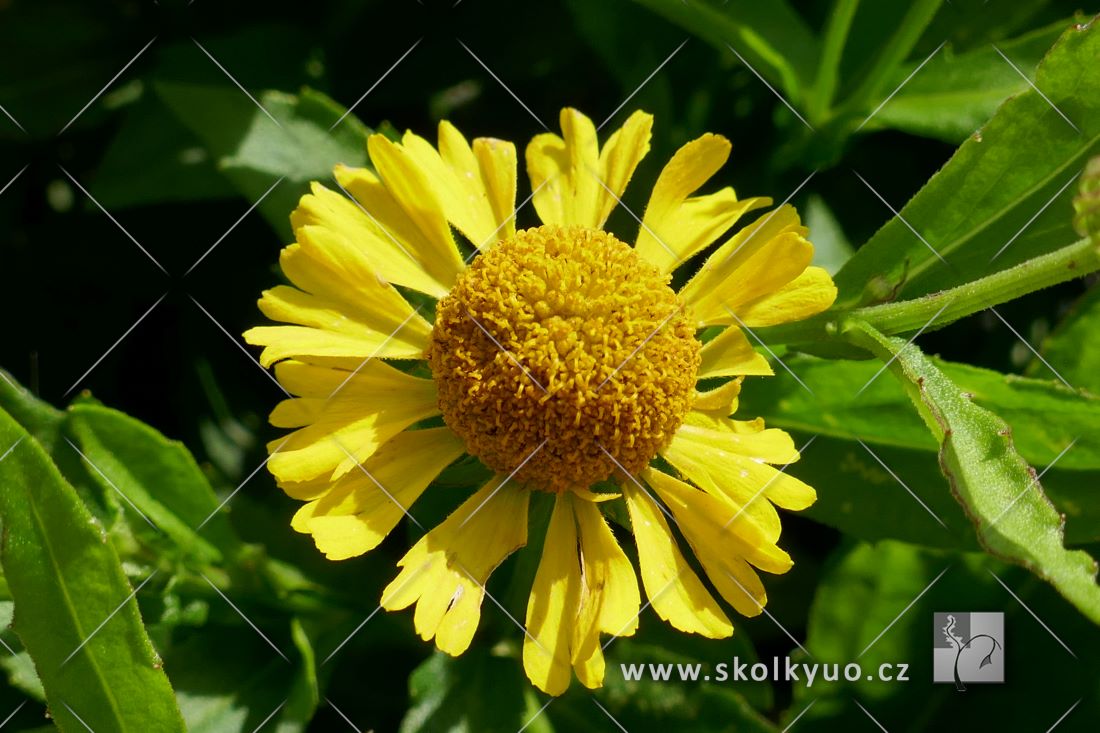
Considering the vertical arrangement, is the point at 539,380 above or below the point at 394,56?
below

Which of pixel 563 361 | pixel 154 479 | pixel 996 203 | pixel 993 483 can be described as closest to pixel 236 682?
pixel 154 479

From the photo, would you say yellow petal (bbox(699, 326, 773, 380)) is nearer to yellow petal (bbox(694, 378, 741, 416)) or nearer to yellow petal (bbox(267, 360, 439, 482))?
yellow petal (bbox(694, 378, 741, 416))

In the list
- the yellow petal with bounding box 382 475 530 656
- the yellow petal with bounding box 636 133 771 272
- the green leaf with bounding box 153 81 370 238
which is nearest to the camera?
the yellow petal with bounding box 382 475 530 656

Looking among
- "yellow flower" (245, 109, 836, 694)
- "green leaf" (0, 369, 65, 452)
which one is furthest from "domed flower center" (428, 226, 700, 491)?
"green leaf" (0, 369, 65, 452)

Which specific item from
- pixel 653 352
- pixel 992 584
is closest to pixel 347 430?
pixel 653 352

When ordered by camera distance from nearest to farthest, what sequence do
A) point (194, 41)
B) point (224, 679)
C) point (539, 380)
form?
point (539, 380) → point (224, 679) → point (194, 41)

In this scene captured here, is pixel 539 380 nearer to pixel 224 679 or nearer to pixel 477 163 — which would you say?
pixel 477 163

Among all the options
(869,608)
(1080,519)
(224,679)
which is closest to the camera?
(1080,519)
